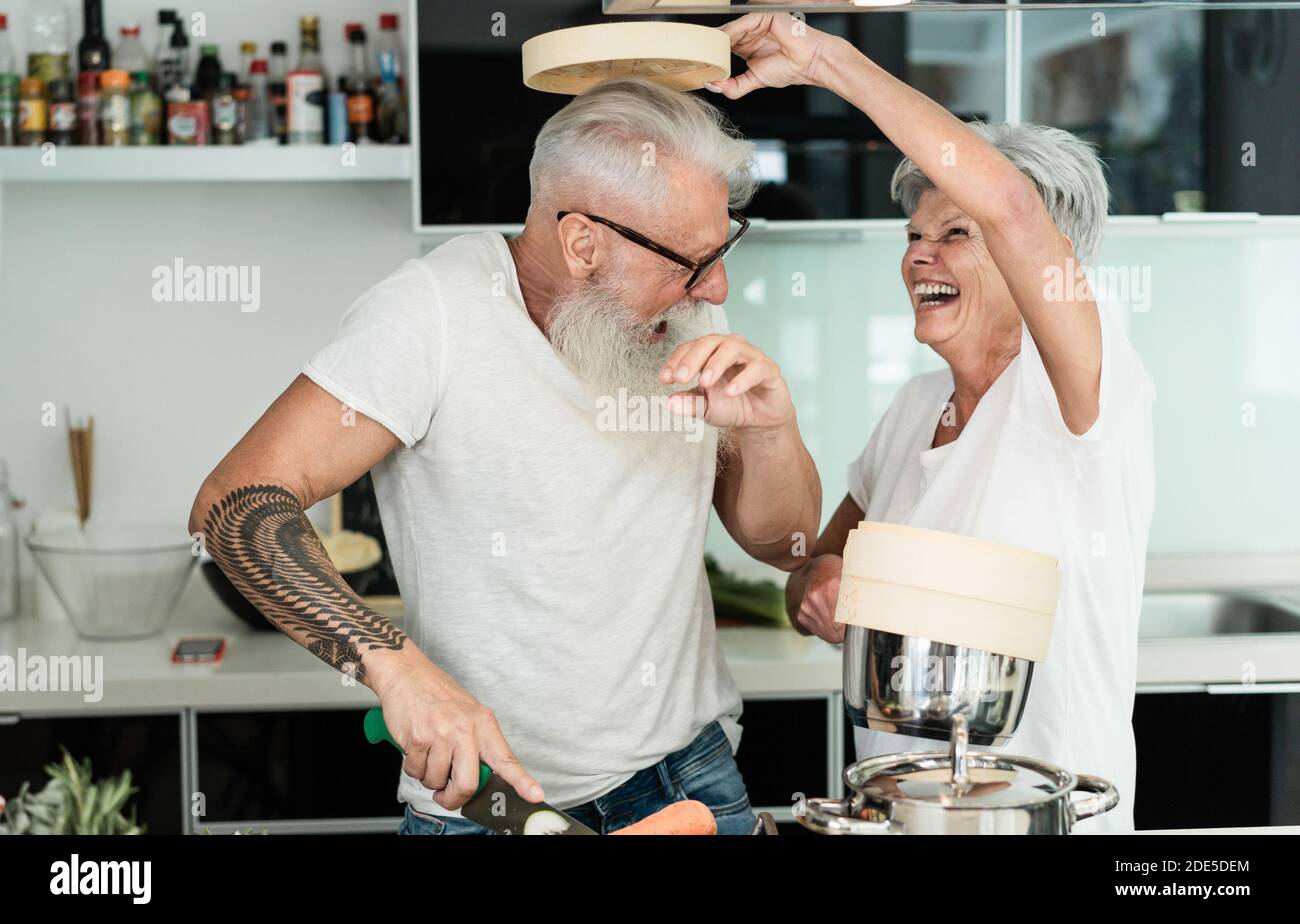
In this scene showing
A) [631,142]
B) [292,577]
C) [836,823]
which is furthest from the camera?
[631,142]

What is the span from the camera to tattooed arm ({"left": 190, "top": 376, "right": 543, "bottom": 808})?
3.06ft

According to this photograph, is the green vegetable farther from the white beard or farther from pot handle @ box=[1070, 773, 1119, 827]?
pot handle @ box=[1070, 773, 1119, 827]

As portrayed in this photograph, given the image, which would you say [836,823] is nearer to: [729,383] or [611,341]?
[729,383]

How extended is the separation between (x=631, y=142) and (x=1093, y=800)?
73cm

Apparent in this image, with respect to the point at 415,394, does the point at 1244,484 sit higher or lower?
lower

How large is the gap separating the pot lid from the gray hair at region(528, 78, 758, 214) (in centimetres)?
64

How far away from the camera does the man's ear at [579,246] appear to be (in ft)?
4.16

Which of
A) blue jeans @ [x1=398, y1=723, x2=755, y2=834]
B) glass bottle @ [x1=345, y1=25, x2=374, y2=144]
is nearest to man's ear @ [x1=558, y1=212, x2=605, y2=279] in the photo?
blue jeans @ [x1=398, y1=723, x2=755, y2=834]

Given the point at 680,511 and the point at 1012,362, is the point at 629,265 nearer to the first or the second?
the point at 680,511

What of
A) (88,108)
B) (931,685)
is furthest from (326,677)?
(931,685)

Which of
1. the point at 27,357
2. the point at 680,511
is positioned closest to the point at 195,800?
the point at 27,357

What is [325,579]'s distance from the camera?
1033mm
